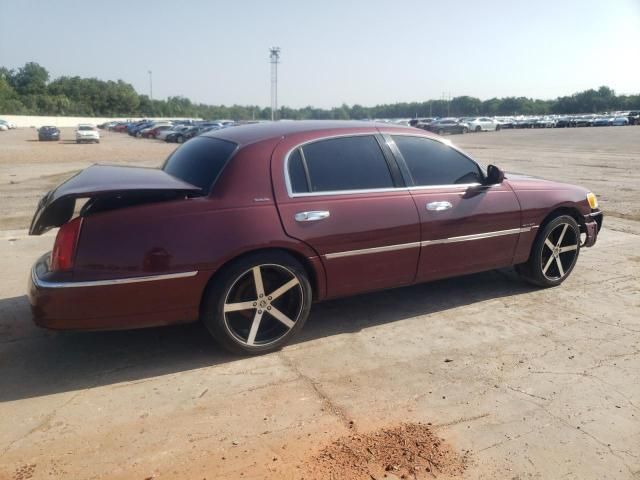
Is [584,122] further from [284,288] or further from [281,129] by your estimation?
[284,288]

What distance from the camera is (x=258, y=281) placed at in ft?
12.1

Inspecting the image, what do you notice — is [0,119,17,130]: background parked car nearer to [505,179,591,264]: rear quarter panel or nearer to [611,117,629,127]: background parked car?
[611,117,629,127]: background parked car

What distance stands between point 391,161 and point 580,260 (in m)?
3.28

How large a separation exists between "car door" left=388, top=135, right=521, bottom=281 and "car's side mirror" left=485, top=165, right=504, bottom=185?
0.05 m

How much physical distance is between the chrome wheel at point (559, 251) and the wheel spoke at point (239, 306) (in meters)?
2.98

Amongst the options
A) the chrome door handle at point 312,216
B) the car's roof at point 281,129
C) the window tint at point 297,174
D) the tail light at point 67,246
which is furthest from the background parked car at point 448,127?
the tail light at point 67,246

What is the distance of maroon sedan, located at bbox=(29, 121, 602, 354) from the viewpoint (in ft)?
10.9

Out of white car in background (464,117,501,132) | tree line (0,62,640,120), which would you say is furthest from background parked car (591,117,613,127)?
tree line (0,62,640,120)

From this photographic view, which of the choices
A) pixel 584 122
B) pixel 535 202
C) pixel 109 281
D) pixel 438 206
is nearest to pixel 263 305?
pixel 109 281

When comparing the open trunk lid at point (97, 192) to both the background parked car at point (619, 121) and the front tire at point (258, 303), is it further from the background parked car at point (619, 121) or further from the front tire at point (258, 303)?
the background parked car at point (619, 121)

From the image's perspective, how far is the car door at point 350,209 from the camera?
12.6ft

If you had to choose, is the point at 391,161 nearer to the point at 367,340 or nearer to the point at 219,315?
the point at 367,340

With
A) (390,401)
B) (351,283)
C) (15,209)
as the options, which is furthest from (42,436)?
(15,209)

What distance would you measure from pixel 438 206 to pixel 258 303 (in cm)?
173
